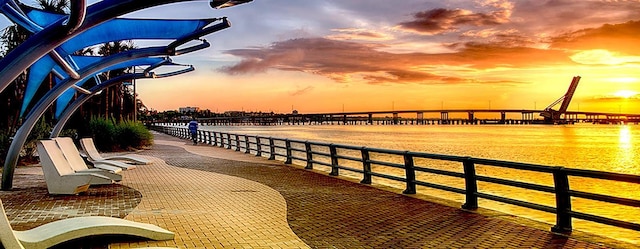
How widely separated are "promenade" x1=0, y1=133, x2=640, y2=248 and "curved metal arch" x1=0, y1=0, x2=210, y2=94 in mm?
2206

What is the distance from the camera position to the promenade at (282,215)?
24.8ft

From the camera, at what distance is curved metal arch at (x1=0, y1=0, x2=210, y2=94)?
6.62 meters

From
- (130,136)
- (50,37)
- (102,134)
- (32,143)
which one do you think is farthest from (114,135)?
(50,37)

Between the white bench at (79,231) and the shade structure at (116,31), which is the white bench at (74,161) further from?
the white bench at (79,231)

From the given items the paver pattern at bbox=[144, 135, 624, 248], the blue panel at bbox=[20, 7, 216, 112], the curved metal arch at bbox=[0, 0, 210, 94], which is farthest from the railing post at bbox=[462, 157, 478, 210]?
the blue panel at bbox=[20, 7, 216, 112]

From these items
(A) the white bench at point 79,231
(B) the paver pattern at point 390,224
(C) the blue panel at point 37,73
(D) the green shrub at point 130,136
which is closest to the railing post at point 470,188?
(B) the paver pattern at point 390,224

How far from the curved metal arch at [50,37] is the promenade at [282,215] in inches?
86.8

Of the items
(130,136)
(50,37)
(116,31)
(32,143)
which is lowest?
(130,136)

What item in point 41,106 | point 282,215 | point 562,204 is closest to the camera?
point 562,204

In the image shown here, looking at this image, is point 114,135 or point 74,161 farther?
point 114,135

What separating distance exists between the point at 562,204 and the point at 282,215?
167 inches

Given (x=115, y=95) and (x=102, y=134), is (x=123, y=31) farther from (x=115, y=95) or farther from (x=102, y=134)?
(x=115, y=95)

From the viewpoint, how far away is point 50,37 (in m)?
7.09

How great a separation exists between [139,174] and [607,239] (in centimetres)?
1270
